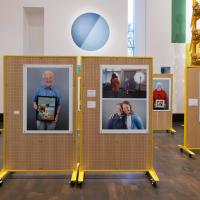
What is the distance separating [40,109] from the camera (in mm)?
3621

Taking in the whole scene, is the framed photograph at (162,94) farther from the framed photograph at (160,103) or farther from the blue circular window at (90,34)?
the blue circular window at (90,34)

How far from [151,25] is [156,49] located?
2.65ft

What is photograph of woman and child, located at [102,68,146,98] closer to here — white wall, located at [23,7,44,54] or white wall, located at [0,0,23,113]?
white wall, located at [0,0,23,113]

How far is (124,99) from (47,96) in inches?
37.8

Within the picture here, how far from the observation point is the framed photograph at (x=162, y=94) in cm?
765

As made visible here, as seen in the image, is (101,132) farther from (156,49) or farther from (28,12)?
(28,12)

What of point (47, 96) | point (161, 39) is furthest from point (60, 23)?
point (47, 96)

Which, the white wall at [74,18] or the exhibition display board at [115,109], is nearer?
the exhibition display board at [115,109]

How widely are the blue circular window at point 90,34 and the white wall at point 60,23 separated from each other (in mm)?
136

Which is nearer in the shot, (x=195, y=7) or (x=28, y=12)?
(x=195, y=7)

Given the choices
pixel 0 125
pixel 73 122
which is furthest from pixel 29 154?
pixel 0 125

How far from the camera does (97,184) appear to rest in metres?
3.55

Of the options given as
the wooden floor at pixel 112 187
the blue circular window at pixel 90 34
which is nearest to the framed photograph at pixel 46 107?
the wooden floor at pixel 112 187

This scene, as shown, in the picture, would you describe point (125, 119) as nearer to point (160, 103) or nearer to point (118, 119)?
point (118, 119)
